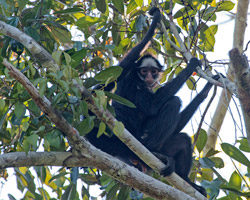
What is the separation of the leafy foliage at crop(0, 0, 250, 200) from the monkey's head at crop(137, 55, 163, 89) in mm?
338

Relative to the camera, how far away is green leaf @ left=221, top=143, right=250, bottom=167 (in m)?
5.60

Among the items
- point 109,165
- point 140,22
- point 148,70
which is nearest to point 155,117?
point 148,70

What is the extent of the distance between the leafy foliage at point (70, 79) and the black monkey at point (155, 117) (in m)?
0.32

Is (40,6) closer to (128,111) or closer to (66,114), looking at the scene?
(66,114)

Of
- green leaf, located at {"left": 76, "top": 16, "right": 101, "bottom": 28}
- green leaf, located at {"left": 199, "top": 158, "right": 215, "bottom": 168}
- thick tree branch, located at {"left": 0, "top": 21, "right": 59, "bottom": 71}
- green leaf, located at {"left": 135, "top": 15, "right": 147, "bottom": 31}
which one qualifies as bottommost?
green leaf, located at {"left": 199, "top": 158, "right": 215, "bottom": 168}

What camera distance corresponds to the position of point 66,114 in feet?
15.0

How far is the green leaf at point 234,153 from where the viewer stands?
5.60 m

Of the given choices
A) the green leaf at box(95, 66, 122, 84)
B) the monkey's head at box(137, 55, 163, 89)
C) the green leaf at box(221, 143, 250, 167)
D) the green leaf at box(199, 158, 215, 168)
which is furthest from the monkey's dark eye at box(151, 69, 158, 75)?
the green leaf at box(95, 66, 122, 84)

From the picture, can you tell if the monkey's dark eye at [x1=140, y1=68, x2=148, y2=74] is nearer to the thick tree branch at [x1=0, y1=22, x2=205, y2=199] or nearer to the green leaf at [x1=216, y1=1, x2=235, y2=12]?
the green leaf at [x1=216, y1=1, x2=235, y2=12]

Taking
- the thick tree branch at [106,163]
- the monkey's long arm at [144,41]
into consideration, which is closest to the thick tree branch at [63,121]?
the thick tree branch at [106,163]

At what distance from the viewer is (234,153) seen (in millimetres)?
5664

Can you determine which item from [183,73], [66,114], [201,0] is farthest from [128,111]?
[66,114]

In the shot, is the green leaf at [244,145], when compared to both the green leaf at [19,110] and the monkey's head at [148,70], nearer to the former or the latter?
the monkey's head at [148,70]

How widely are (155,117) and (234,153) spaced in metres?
2.00
